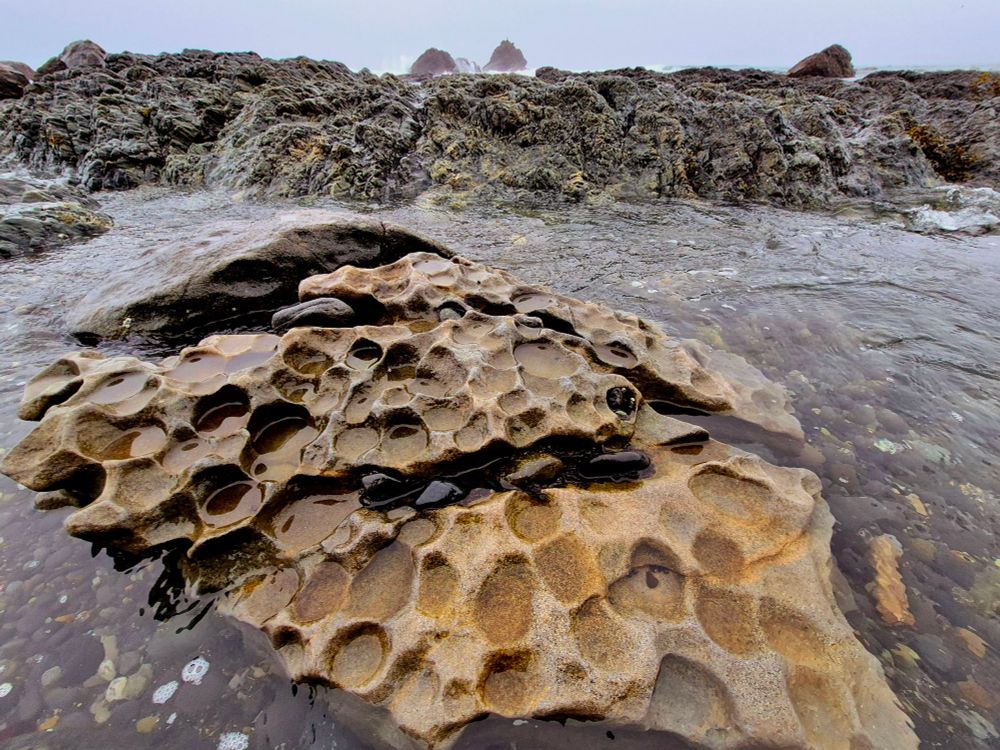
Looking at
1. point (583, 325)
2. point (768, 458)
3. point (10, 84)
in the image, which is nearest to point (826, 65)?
point (583, 325)

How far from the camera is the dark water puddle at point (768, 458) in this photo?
5.60 ft

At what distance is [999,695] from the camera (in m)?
1.73

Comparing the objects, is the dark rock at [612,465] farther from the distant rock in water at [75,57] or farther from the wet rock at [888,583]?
the distant rock in water at [75,57]

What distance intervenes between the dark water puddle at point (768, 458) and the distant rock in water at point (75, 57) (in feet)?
71.4

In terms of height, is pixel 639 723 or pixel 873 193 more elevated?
pixel 873 193

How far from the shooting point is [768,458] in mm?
2846

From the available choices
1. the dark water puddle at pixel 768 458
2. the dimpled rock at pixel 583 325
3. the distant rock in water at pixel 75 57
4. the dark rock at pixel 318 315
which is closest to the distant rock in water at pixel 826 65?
the dark water puddle at pixel 768 458

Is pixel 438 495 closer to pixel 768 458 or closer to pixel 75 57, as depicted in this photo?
pixel 768 458

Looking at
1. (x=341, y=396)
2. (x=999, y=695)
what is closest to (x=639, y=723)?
(x=999, y=695)

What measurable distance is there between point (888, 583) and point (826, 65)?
33436 mm

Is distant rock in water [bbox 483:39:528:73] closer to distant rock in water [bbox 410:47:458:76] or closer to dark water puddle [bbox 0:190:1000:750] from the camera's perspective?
distant rock in water [bbox 410:47:458:76]

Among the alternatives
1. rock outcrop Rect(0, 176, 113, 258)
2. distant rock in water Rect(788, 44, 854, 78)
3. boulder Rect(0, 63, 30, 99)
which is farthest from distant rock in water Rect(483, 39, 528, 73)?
rock outcrop Rect(0, 176, 113, 258)

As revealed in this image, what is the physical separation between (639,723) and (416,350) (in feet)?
7.17

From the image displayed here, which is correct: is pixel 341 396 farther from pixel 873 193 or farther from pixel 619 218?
pixel 873 193
